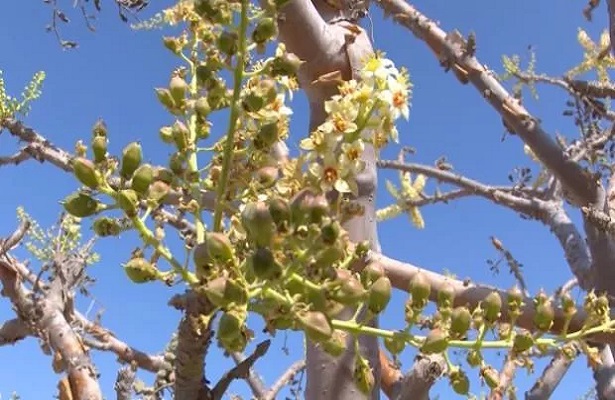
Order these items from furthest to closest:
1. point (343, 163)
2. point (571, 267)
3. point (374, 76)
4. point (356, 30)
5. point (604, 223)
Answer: point (571, 267) → point (604, 223) → point (356, 30) → point (374, 76) → point (343, 163)

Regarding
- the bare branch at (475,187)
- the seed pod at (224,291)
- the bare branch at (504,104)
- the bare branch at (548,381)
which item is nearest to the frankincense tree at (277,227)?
the seed pod at (224,291)

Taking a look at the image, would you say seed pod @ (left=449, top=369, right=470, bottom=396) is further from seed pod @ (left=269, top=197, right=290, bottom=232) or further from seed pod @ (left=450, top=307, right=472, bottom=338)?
seed pod @ (left=269, top=197, right=290, bottom=232)

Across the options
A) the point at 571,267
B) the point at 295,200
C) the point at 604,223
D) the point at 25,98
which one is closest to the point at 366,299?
the point at 295,200

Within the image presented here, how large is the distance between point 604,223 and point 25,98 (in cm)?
306

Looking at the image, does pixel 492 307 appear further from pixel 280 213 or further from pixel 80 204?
pixel 80 204

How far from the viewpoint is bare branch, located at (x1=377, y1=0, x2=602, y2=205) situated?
329cm

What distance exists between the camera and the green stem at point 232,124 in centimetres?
111

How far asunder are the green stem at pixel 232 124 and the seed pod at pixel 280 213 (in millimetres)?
201

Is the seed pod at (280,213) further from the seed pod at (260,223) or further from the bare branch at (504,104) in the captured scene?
the bare branch at (504,104)

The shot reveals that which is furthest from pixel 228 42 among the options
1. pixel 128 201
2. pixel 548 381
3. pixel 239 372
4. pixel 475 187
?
pixel 475 187

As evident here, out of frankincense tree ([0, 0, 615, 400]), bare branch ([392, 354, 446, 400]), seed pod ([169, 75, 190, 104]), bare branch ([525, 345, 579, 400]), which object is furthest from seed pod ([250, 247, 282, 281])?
bare branch ([525, 345, 579, 400])

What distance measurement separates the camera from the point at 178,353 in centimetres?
117

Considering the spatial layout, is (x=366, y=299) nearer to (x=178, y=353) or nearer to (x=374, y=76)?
(x=178, y=353)

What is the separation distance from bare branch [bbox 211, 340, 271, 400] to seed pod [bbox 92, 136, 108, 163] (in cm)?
40
